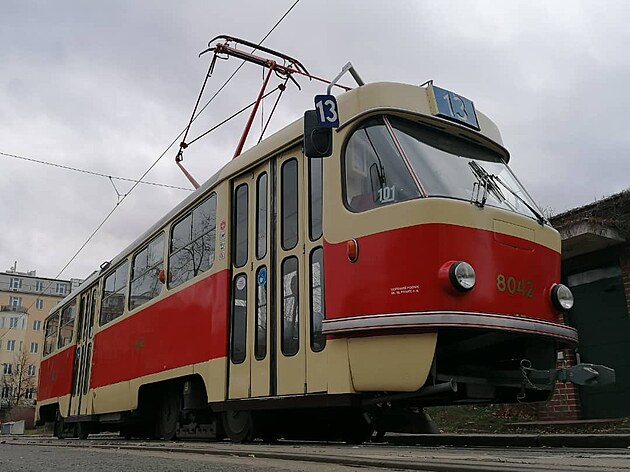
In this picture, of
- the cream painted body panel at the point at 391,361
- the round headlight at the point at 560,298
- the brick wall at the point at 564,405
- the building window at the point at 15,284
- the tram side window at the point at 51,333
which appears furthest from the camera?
the building window at the point at 15,284

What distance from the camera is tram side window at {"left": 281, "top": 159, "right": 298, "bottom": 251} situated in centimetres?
613

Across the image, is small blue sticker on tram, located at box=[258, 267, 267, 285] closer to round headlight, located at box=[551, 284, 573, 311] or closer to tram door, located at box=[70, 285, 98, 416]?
round headlight, located at box=[551, 284, 573, 311]

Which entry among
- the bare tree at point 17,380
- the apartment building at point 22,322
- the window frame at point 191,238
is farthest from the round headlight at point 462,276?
the apartment building at point 22,322

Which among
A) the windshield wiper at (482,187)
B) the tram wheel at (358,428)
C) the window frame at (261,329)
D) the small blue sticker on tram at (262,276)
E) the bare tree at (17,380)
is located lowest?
the tram wheel at (358,428)

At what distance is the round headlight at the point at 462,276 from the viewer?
4812 mm

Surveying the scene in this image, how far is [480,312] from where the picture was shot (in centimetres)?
492

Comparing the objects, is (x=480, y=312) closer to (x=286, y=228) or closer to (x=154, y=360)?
(x=286, y=228)

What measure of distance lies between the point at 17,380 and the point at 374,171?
62884 millimetres

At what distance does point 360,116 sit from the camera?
18.6 feet

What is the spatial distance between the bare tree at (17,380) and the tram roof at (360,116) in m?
53.2

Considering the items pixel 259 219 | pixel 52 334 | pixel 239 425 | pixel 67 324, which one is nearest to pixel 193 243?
pixel 259 219

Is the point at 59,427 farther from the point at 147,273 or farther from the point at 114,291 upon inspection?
the point at 147,273

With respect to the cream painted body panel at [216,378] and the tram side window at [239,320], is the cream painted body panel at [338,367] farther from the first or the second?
the cream painted body panel at [216,378]

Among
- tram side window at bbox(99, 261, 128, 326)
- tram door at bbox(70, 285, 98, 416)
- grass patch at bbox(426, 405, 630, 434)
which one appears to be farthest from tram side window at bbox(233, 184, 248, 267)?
tram door at bbox(70, 285, 98, 416)
